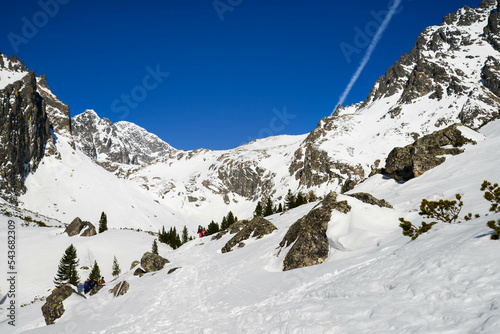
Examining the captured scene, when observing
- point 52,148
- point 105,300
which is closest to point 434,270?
point 105,300

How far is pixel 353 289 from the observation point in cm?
896

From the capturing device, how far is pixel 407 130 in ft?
635

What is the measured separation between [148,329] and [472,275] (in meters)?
12.0

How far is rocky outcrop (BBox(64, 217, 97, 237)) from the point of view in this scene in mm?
57244

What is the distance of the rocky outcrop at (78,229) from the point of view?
188 feet

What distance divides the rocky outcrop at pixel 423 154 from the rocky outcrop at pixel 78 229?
59.9m

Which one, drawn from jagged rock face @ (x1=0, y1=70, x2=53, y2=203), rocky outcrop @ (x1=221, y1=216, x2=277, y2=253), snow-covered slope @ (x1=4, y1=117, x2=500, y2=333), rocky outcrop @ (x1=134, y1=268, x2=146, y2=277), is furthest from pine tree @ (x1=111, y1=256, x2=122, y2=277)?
jagged rock face @ (x1=0, y1=70, x2=53, y2=203)

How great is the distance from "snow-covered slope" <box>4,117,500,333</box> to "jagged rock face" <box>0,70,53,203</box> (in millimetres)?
147570

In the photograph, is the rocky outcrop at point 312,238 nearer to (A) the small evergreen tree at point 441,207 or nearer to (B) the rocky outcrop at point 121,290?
(A) the small evergreen tree at point 441,207

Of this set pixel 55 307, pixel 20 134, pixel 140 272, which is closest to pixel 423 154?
pixel 140 272

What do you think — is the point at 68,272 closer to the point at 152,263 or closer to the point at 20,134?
the point at 152,263

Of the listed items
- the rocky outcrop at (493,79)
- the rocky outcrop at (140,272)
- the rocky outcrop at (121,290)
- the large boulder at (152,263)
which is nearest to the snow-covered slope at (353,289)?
the rocky outcrop at (121,290)

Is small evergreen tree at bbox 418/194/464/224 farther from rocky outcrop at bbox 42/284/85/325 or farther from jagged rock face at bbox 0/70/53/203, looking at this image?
jagged rock face at bbox 0/70/53/203

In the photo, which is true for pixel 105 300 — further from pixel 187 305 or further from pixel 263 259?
pixel 263 259
